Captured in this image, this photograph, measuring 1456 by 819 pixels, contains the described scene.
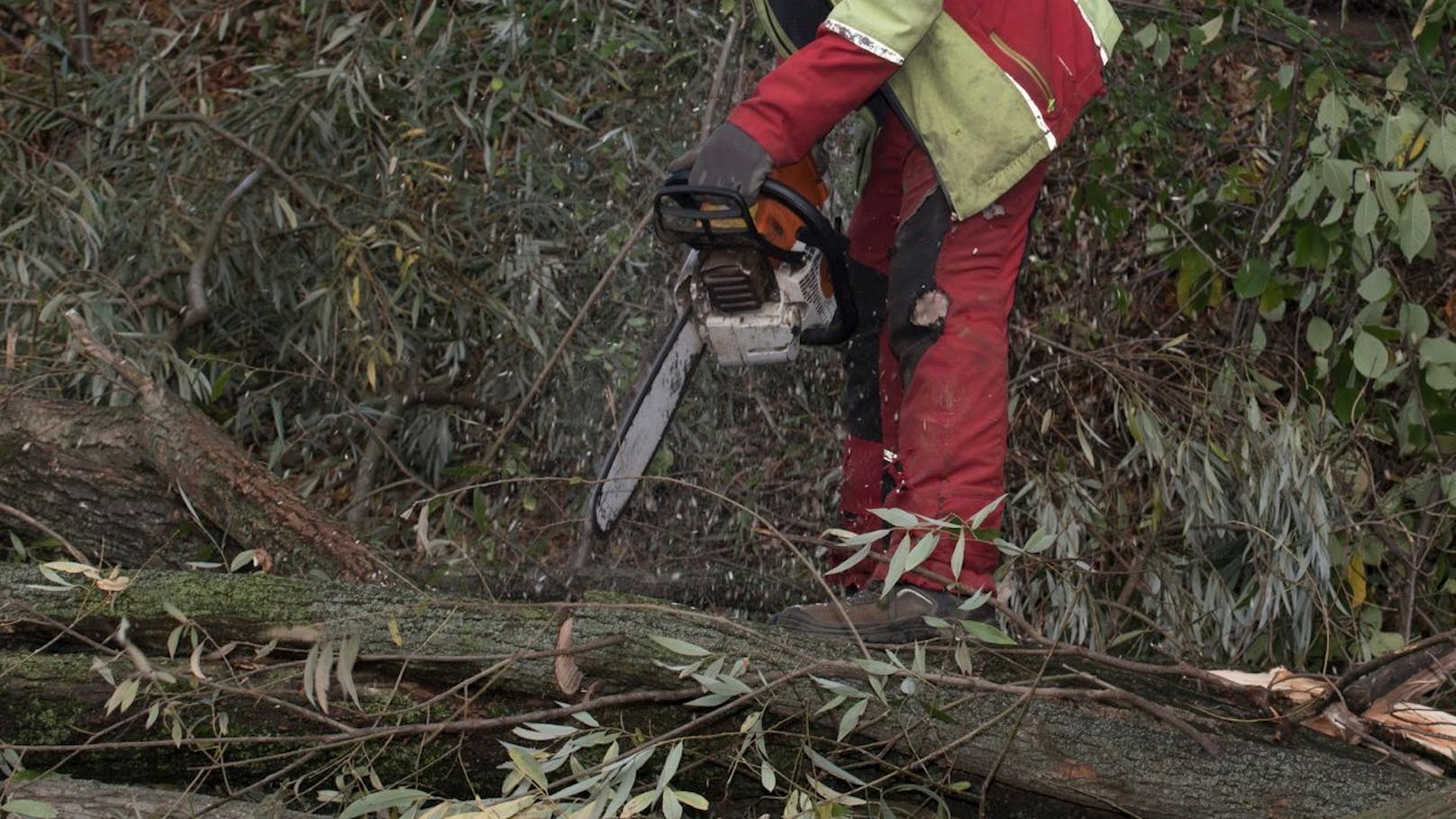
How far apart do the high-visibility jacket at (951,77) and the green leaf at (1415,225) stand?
834 millimetres


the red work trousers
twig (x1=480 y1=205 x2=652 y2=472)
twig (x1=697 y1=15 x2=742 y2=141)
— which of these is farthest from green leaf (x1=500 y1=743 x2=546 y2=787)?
twig (x1=697 y1=15 x2=742 y2=141)

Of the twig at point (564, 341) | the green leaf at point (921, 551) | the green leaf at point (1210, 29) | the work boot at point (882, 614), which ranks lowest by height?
the twig at point (564, 341)

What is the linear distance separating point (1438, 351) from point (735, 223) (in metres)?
1.92

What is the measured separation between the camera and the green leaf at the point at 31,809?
6.11ft

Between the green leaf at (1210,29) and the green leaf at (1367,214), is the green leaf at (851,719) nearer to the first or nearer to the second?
the green leaf at (1367,214)

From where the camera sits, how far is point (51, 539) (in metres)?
3.01

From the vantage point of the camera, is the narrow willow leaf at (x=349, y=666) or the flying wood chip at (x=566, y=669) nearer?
the narrow willow leaf at (x=349, y=666)

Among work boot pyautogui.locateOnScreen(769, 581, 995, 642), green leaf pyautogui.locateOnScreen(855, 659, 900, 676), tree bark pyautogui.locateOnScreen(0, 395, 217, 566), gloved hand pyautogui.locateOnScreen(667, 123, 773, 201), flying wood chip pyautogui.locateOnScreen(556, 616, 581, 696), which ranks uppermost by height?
gloved hand pyautogui.locateOnScreen(667, 123, 773, 201)

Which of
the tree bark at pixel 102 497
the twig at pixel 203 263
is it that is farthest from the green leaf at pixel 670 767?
the twig at pixel 203 263

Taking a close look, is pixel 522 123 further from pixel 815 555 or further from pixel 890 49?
pixel 890 49

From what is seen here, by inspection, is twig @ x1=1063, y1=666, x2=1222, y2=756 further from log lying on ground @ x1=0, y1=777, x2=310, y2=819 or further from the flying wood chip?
log lying on ground @ x1=0, y1=777, x2=310, y2=819

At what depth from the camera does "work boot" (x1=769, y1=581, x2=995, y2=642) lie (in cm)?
263

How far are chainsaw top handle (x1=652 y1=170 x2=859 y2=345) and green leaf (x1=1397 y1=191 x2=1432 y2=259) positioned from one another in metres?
1.31

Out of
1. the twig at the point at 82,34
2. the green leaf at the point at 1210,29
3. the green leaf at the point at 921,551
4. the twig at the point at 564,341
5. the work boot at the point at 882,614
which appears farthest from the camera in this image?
the twig at the point at 82,34
